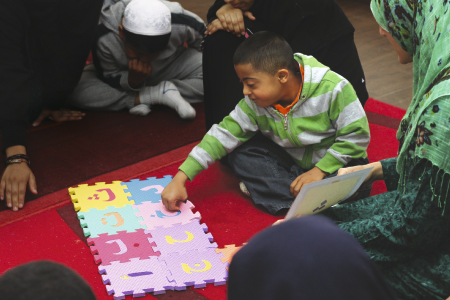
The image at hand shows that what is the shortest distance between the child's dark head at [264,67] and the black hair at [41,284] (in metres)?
1.04

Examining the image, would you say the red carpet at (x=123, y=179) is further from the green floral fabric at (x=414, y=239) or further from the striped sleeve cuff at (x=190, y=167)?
the green floral fabric at (x=414, y=239)

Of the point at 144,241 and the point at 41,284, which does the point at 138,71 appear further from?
the point at 41,284

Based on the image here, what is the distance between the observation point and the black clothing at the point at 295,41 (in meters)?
1.80

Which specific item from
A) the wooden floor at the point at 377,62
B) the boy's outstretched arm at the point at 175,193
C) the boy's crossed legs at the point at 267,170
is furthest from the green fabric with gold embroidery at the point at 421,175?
the wooden floor at the point at 377,62

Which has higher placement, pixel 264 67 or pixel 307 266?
pixel 307 266

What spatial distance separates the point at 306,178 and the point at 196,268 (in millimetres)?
440

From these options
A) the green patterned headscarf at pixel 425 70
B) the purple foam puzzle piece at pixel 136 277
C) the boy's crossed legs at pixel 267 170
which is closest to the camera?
the green patterned headscarf at pixel 425 70

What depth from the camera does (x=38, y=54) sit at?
6.59 ft

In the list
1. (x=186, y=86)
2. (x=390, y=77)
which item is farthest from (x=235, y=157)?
(x=390, y=77)

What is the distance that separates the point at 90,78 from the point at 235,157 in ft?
3.13

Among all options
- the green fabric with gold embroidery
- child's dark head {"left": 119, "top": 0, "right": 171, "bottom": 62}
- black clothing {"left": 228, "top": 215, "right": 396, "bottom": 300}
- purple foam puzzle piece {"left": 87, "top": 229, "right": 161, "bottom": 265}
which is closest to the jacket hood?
the green fabric with gold embroidery

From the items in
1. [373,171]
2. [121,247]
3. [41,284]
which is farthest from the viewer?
[121,247]

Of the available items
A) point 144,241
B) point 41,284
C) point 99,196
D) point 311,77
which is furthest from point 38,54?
point 41,284

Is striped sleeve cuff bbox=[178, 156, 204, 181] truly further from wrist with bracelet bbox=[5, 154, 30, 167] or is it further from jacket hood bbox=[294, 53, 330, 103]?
wrist with bracelet bbox=[5, 154, 30, 167]
